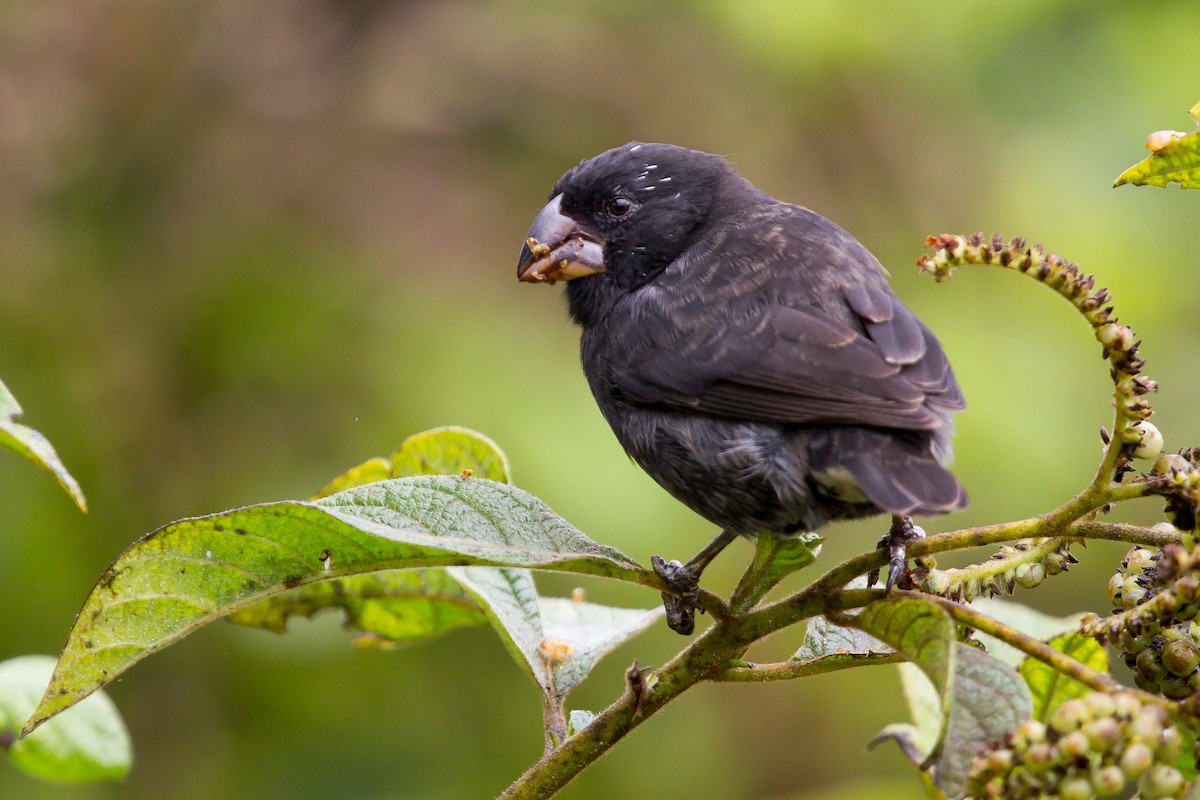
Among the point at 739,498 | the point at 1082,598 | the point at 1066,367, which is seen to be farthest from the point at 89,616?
the point at 1082,598

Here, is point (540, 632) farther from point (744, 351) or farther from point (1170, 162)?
point (1170, 162)

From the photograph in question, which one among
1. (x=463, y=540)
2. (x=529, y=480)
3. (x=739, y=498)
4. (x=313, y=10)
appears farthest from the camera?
(x=313, y=10)

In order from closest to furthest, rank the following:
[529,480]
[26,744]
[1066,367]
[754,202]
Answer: [26,744], [754,202], [529,480], [1066,367]

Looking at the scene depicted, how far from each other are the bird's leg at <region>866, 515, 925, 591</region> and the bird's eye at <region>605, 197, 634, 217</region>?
1.33 metres

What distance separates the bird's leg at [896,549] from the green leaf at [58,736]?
3.91 feet

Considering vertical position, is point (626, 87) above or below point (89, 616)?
above

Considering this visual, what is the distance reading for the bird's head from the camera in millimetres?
3340

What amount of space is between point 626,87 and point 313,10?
134 cm

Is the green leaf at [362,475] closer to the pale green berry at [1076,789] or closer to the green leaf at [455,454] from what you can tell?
the green leaf at [455,454]

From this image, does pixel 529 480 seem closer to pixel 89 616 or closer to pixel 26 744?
pixel 26 744

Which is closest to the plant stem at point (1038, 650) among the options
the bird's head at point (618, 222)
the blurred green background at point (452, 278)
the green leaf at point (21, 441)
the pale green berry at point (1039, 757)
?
the pale green berry at point (1039, 757)

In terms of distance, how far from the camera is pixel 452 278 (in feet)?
16.9

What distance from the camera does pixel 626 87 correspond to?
18.3ft

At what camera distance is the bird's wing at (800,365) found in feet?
8.17
